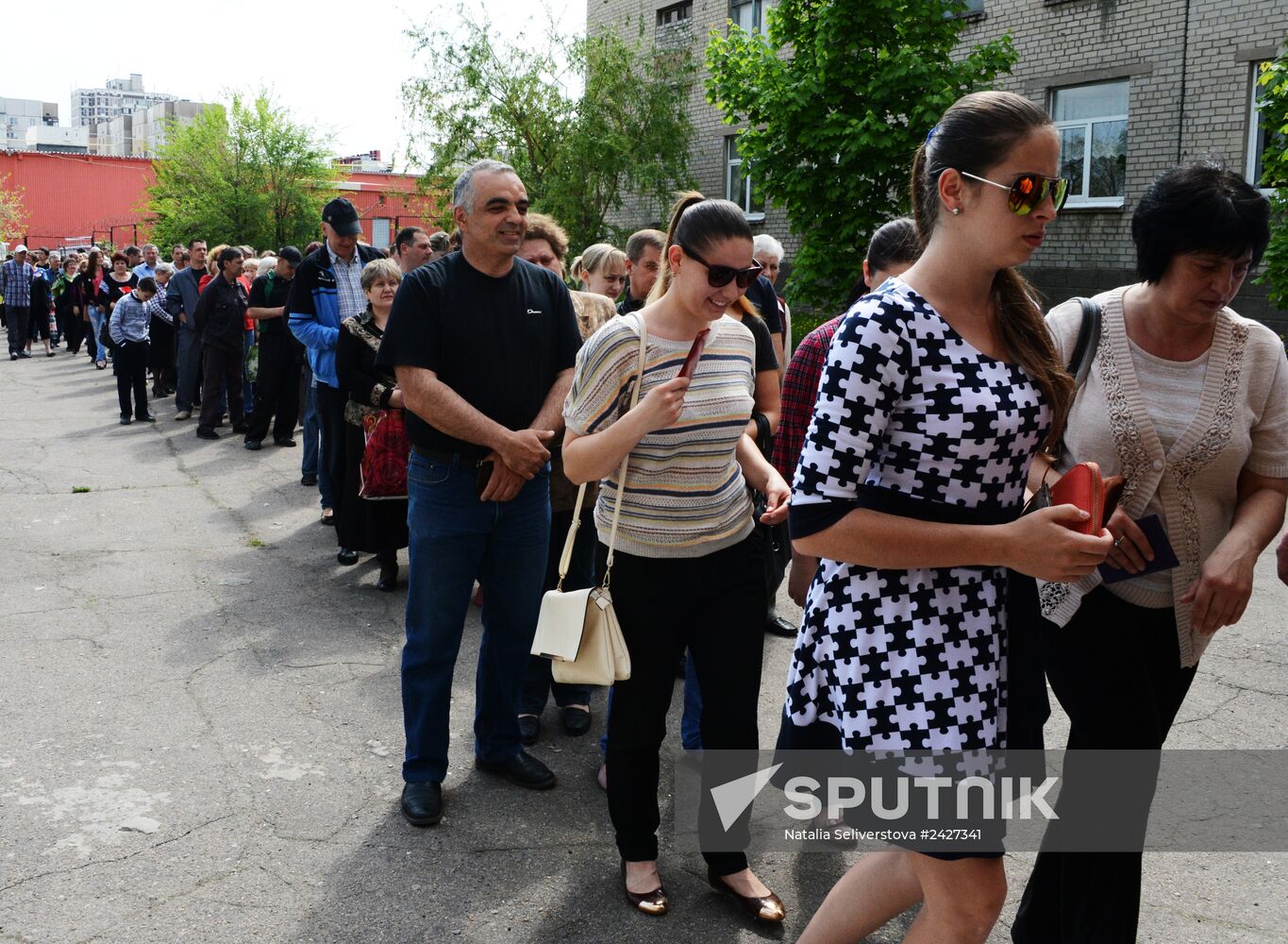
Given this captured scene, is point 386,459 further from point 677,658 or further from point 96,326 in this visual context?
point 96,326

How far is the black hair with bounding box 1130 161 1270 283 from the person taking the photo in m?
2.53

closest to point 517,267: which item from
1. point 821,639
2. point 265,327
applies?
point 821,639

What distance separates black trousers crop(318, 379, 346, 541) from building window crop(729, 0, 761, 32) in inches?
842

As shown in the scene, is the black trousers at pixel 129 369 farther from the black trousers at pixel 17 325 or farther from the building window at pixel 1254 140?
the building window at pixel 1254 140

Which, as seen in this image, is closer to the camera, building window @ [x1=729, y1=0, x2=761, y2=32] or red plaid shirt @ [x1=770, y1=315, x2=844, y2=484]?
red plaid shirt @ [x1=770, y1=315, x2=844, y2=484]

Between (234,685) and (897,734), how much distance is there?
3.90m

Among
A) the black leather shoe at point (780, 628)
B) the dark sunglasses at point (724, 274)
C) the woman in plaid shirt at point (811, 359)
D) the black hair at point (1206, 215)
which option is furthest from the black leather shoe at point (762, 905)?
the black leather shoe at point (780, 628)

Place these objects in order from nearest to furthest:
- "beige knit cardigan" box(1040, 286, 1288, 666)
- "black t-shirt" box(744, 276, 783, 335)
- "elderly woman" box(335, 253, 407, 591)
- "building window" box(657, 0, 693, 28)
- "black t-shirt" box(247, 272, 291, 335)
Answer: "beige knit cardigan" box(1040, 286, 1288, 666)
"black t-shirt" box(744, 276, 783, 335)
"elderly woman" box(335, 253, 407, 591)
"black t-shirt" box(247, 272, 291, 335)
"building window" box(657, 0, 693, 28)

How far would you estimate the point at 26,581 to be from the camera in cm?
702

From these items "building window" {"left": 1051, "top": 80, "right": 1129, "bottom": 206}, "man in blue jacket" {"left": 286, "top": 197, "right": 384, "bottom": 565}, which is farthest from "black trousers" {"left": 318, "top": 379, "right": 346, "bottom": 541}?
"building window" {"left": 1051, "top": 80, "right": 1129, "bottom": 206}

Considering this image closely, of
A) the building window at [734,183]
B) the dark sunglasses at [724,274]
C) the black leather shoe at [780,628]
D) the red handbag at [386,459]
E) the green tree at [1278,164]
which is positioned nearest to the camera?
the dark sunglasses at [724,274]

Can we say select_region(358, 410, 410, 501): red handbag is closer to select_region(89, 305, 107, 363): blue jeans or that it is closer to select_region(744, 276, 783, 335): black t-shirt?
select_region(744, 276, 783, 335): black t-shirt

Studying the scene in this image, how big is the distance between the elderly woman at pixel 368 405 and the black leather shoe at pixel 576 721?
7.35ft

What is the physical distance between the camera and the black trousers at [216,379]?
42.5 ft
